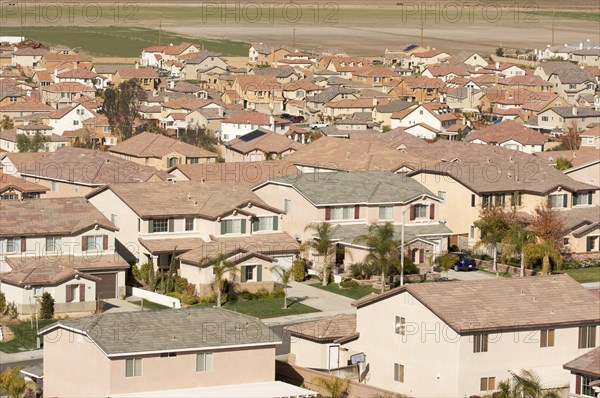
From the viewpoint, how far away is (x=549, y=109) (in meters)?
107

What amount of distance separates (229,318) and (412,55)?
402 feet

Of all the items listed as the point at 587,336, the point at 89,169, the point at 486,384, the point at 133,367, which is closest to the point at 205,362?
the point at 133,367

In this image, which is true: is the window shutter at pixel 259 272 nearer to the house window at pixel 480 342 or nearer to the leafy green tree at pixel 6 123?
the house window at pixel 480 342

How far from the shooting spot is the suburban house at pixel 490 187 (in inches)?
2682

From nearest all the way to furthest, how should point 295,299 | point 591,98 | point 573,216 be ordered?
point 295,299, point 573,216, point 591,98

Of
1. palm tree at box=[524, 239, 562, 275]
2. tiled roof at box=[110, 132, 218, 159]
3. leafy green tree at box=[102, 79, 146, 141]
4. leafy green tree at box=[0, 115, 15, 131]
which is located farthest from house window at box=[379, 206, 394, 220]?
leafy green tree at box=[0, 115, 15, 131]

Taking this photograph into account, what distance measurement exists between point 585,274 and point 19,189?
22210 mm

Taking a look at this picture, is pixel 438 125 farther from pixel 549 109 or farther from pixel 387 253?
pixel 387 253

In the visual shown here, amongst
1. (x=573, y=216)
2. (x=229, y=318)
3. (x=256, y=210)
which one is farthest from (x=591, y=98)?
(x=229, y=318)

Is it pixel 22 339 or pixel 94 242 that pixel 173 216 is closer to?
pixel 94 242

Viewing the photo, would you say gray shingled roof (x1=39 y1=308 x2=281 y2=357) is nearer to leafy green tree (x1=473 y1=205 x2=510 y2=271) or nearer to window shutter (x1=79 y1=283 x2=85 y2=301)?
window shutter (x1=79 y1=283 x2=85 y2=301)

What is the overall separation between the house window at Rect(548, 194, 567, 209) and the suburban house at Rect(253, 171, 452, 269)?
5.63m

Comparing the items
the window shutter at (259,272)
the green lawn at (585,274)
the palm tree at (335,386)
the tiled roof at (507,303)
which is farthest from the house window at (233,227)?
the palm tree at (335,386)

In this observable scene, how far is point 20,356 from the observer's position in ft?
159
